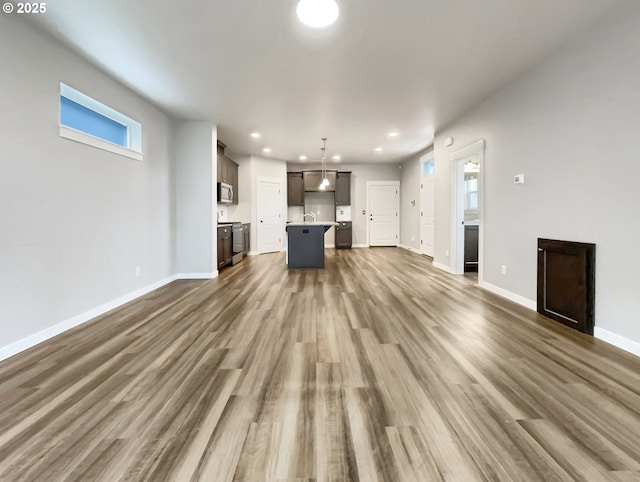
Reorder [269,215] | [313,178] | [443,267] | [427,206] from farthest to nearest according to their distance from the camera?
[313,178] < [269,215] < [427,206] < [443,267]

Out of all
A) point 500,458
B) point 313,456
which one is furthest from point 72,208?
point 500,458

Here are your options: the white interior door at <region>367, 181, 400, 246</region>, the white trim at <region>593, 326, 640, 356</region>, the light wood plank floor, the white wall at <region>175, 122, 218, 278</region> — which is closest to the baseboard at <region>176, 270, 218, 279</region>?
the white wall at <region>175, 122, 218, 278</region>

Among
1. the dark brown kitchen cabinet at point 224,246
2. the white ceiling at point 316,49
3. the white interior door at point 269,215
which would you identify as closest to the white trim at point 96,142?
the white ceiling at point 316,49

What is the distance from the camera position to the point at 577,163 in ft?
8.79

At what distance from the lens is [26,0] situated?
2.14m

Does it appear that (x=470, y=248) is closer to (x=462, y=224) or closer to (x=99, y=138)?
(x=462, y=224)

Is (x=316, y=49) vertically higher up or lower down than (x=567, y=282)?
higher up

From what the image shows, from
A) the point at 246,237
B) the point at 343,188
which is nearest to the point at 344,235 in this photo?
the point at 343,188

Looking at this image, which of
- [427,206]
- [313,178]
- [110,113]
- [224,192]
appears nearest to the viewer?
[110,113]

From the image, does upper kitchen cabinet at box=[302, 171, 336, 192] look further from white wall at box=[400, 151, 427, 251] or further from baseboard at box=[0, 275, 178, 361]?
baseboard at box=[0, 275, 178, 361]

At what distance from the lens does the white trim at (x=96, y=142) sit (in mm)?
2727

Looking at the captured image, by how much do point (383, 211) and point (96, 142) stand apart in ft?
25.1

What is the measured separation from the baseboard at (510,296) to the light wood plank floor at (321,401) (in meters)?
0.31

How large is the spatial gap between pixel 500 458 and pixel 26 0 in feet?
13.2
